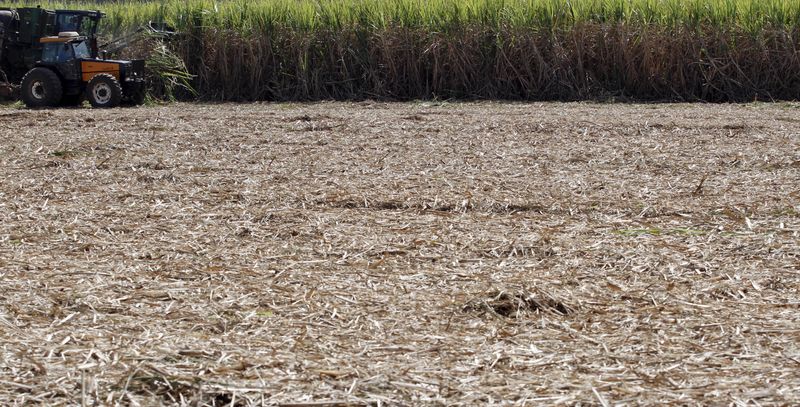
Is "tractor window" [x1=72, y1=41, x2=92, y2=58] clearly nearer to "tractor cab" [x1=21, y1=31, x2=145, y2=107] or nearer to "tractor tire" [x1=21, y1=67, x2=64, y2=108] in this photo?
"tractor cab" [x1=21, y1=31, x2=145, y2=107]

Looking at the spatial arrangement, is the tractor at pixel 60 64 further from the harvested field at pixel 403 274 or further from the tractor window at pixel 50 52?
the harvested field at pixel 403 274

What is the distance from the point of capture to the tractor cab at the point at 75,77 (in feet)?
48.5

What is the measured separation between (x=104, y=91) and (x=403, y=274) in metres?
11.2

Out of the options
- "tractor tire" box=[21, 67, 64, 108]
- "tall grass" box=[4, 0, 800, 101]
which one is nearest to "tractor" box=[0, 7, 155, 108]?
"tractor tire" box=[21, 67, 64, 108]

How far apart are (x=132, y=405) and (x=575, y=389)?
4.42 feet

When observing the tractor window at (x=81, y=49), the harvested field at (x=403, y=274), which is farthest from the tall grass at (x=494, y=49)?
the harvested field at (x=403, y=274)

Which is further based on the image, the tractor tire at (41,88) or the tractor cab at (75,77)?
the tractor tire at (41,88)

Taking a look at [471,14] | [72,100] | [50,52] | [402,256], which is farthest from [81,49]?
[402,256]

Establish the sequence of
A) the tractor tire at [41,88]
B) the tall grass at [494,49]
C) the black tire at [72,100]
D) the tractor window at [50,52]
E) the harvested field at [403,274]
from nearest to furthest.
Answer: the harvested field at [403,274], the tractor tire at [41,88], the tractor window at [50,52], the black tire at [72,100], the tall grass at [494,49]

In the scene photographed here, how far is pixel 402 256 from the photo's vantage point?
197 inches

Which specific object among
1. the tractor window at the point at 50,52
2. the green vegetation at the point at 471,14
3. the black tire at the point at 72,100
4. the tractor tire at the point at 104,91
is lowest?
the black tire at the point at 72,100

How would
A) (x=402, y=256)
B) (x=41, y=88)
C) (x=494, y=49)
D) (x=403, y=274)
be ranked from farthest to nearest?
(x=494, y=49) → (x=41, y=88) → (x=402, y=256) → (x=403, y=274)

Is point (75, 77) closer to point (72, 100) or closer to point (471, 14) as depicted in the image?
point (72, 100)

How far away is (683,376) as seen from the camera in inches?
131
